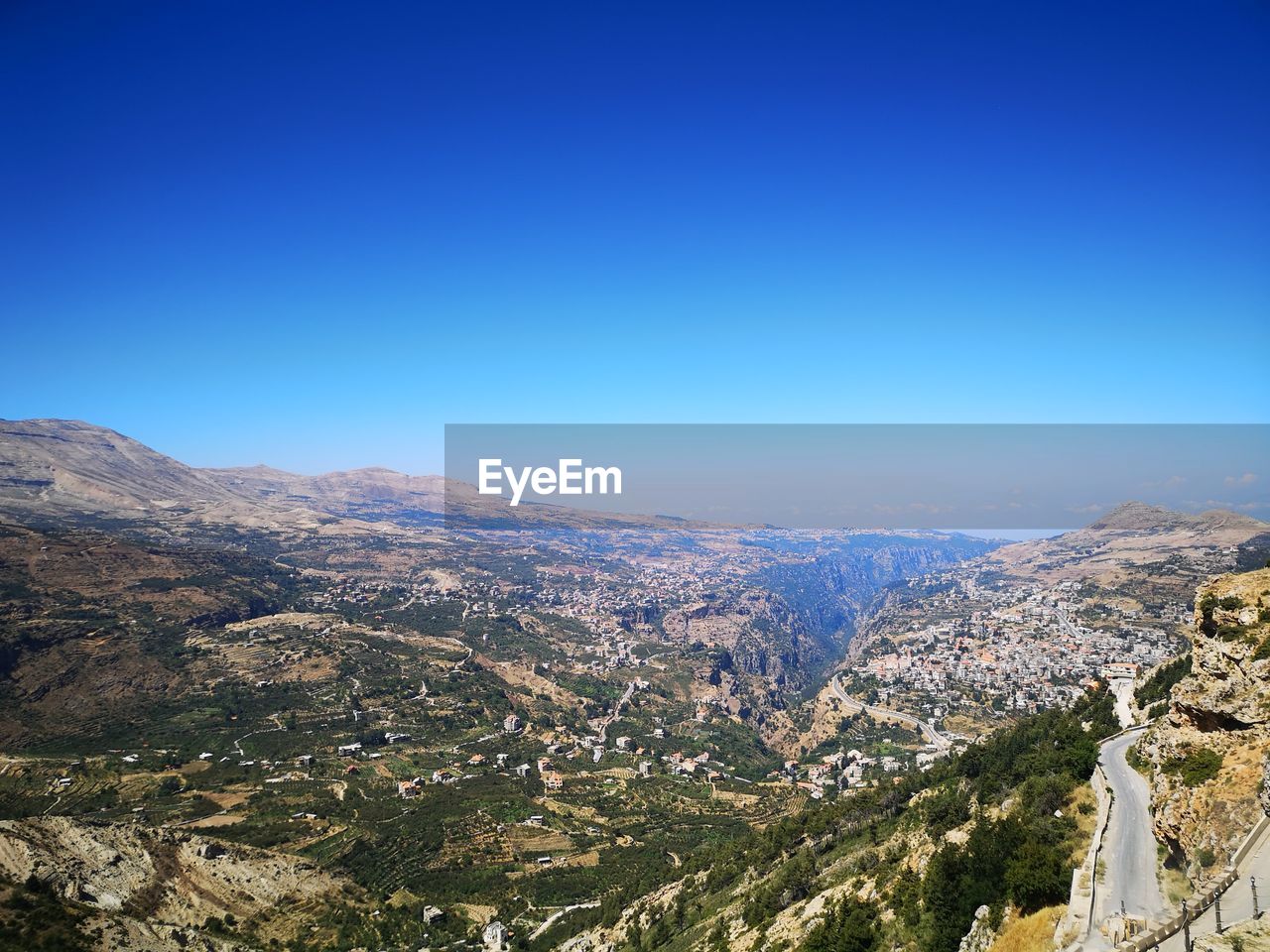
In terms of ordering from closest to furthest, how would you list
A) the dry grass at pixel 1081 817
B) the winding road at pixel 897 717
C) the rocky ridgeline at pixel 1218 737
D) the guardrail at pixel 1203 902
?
the guardrail at pixel 1203 902, the rocky ridgeline at pixel 1218 737, the dry grass at pixel 1081 817, the winding road at pixel 897 717

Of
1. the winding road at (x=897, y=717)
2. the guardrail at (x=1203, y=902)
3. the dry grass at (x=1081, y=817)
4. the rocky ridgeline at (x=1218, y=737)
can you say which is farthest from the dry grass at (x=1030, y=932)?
the winding road at (x=897, y=717)

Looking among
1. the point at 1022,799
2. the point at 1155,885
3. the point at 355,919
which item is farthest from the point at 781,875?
the point at 355,919

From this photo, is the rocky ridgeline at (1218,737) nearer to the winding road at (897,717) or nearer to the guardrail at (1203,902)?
the guardrail at (1203,902)

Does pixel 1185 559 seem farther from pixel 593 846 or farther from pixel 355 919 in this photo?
pixel 355 919

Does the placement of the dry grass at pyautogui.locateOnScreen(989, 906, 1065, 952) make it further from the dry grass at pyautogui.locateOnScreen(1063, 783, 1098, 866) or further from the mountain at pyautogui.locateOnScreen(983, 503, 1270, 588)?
the mountain at pyautogui.locateOnScreen(983, 503, 1270, 588)

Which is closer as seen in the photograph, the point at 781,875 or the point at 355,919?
the point at 781,875

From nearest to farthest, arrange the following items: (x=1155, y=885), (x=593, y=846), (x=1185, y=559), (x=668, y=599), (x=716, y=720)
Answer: (x=1155, y=885) < (x=593, y=846) < (x=716, y=720) < (x=1185, y=559) < (x=668, y=599)

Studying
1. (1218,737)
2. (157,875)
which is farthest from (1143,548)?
(157,875)
